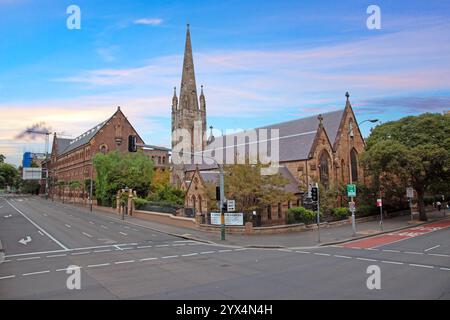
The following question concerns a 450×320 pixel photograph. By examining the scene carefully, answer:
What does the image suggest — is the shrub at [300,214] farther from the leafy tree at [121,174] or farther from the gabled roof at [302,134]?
the leafy tree at [121,174]

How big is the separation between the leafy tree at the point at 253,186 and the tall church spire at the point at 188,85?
42.9 m

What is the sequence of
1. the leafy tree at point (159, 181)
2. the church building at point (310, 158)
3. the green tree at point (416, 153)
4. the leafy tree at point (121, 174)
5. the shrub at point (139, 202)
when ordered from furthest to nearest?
the leafy tree at point (159, 181) < the leafy tree at point (121, 174) < the shrub at point (139, 202) < the church building at point (310, 158) < the green tree at point (416, 153)

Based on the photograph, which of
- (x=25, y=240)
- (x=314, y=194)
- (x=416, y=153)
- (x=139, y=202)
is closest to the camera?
(x=314, y=194)

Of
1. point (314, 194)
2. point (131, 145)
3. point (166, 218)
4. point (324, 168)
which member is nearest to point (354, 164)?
point (324, 168)

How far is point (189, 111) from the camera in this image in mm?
72938

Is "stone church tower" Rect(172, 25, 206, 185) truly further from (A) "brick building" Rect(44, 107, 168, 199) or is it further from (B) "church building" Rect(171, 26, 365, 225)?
(B) "church building" Rect(171, 26, 365, 225)

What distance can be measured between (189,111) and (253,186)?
44.7m

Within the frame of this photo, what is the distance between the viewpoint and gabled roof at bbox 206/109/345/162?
4559 cm

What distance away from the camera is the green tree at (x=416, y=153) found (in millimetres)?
34594

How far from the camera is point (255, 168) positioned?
106 feet

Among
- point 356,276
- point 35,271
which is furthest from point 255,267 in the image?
point 35,271

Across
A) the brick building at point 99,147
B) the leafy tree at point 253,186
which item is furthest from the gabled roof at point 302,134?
the brick building at point 99,147

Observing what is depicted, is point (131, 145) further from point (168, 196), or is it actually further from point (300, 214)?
point (168, 196)
